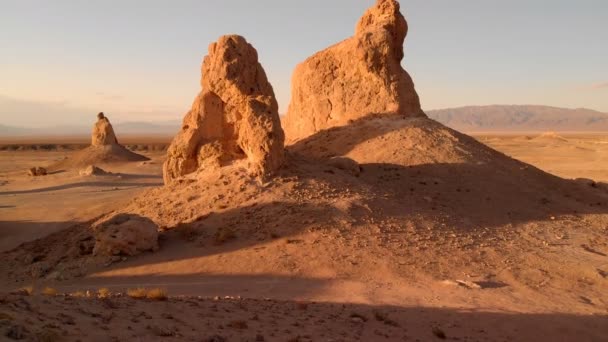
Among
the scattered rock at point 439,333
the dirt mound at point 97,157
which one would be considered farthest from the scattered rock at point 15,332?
the dirt mound at point 97,157

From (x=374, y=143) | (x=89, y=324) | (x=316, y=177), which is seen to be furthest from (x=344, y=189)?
(x=89, y=324)

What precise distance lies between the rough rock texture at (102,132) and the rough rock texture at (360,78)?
21.7m

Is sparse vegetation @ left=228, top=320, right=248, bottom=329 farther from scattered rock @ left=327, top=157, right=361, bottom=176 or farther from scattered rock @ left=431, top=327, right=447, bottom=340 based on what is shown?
scattered rock @ left=327, top=157, right=361, bottom=176

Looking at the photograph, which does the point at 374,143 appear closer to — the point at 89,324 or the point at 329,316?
the point at 329,316

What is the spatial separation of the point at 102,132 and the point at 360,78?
2523cm

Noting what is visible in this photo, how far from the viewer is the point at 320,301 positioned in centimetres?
787

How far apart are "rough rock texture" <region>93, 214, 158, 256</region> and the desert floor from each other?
14.6 inches

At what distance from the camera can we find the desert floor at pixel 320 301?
17.8 feet

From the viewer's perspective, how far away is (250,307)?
270 inches

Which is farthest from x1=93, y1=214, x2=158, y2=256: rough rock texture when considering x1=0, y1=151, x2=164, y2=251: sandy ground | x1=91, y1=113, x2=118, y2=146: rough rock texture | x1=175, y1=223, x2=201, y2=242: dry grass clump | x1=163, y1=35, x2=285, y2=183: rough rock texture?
x1=91, y1=113, x2=118, y2=146: rough rock texture

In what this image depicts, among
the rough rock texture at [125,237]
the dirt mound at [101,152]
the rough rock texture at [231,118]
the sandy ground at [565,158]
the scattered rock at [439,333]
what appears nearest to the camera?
the scattered rock at [439,333]

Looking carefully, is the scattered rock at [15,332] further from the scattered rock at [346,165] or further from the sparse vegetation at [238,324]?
the scattered rock at [346,165]

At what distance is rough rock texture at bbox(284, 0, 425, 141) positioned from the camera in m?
16.7

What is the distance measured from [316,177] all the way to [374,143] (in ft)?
12.5
